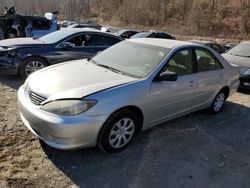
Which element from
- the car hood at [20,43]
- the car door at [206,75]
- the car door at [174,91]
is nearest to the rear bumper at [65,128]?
the car door at [174,91]

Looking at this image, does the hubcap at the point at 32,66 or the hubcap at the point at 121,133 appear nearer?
the hubcap at the point at 121,133

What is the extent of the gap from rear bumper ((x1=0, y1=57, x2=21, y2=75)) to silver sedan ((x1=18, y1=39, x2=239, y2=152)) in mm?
2556

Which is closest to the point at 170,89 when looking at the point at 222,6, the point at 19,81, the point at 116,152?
the point at 116,152

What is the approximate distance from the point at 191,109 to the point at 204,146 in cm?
84

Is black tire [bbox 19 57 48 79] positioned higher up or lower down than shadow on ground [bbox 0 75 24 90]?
higher up

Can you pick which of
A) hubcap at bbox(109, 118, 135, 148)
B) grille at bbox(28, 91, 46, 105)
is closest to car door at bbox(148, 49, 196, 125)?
hubcap at bbox(109, 118, 135, 148)

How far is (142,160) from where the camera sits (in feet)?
12.3

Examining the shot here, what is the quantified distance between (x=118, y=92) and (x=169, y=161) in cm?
118

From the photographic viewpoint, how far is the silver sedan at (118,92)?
3.28 m

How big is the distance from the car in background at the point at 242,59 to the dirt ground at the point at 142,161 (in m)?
2.88

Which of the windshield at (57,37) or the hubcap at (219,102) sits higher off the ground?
the windshield at (57,37)

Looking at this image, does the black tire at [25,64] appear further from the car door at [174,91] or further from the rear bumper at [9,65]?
the car door at [174,91]

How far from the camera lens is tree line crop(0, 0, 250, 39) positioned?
28484 mm

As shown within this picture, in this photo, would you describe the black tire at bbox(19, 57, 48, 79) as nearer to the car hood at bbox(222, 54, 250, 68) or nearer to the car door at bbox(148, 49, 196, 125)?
the car door at bbox(148, 49, 196, 125)
